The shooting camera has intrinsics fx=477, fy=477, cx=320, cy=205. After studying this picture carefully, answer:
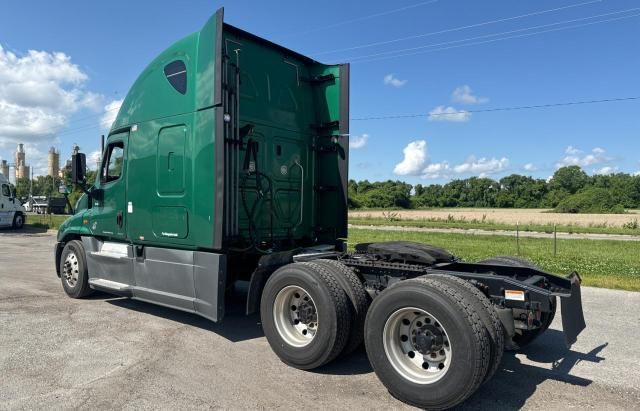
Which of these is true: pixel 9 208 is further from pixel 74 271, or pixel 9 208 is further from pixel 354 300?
pixel 354 300

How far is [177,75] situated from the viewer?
5949 mm

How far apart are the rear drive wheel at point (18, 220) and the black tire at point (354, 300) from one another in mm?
27542

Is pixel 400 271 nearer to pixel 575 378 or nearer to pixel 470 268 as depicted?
pixel 470 268

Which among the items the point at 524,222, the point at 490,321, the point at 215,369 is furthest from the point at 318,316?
the point at 524,222

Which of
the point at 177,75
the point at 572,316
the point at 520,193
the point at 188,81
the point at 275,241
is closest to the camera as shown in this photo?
the point at 572,316

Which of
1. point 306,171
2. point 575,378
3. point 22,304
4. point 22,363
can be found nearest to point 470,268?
point 575,378

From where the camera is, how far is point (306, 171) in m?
6.73

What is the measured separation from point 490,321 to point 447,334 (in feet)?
1.10

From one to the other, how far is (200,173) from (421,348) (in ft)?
10.2

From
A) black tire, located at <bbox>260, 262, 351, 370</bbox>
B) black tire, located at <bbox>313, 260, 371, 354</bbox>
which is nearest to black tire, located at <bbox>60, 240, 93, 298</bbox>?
black tire, located at <bbox>260, 262, 351, 370</bbox>

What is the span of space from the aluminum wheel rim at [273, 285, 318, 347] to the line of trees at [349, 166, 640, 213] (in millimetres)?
71051

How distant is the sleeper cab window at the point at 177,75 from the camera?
583 cm

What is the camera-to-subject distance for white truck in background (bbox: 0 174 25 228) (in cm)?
2577

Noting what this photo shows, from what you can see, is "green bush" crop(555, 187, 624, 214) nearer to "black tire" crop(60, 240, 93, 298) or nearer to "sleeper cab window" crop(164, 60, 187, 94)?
"black tire" crop(60, 240, 93, 298)
